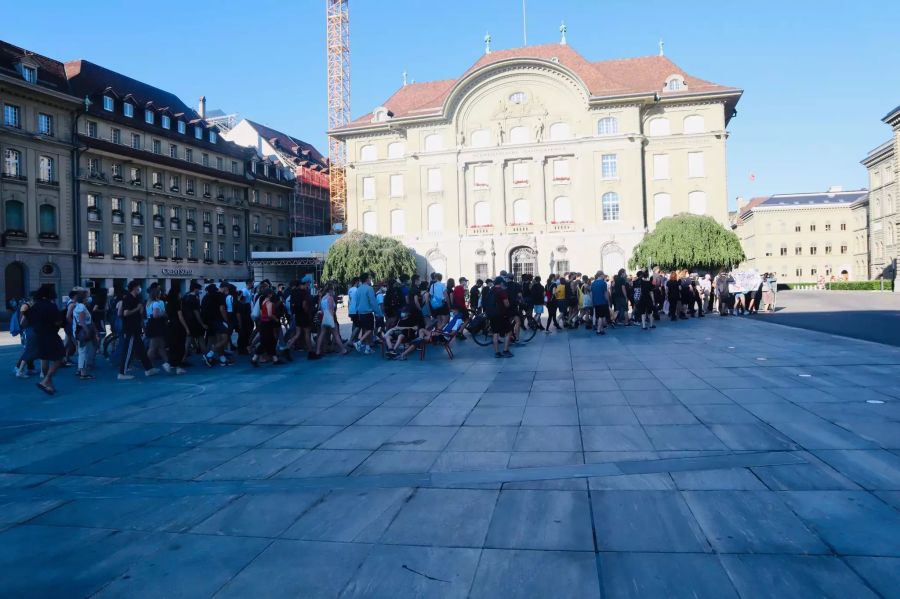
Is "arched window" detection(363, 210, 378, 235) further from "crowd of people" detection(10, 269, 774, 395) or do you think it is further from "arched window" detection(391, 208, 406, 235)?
"crowd of people" detection(10, 269, 774, 395)

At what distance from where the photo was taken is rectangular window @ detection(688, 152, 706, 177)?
4866 centimetres

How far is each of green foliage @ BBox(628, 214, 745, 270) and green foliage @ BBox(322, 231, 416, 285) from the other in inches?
736

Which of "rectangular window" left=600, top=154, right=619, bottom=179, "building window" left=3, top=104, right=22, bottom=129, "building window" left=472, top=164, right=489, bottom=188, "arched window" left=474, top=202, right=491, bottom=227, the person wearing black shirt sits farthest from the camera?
"arched window" left=474, top=202, right=491, bottom=227

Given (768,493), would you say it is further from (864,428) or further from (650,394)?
(650,394)

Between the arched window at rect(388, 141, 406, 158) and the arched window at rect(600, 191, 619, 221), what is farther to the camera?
the arched window at rect(388, 141, 406, 158)

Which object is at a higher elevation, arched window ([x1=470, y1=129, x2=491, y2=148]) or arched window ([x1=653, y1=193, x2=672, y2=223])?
arched window ([x1=470, y1=129, x2=491, y2=148])

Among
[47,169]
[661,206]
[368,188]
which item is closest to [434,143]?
[368,188]

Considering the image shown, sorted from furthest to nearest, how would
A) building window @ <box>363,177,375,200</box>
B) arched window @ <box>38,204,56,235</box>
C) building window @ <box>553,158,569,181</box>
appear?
building window @ <box>363,177,375,200</box>, building window @ <box>553,158,569,181</box>, arched window @ <box>38,204,56,235</box>

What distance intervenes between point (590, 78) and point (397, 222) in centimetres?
2004

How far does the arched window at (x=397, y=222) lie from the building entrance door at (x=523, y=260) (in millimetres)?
10314

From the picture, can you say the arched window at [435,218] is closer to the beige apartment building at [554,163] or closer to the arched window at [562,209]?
the beige apartment building at [554,163]

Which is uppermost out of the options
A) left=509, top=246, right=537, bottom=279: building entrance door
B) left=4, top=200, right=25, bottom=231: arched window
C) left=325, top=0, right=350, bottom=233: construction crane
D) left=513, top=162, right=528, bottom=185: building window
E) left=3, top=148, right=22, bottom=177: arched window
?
left=325, top=0, right=350, bottom=233: construction crane

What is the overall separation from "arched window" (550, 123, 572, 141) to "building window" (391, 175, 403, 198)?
1354 cm

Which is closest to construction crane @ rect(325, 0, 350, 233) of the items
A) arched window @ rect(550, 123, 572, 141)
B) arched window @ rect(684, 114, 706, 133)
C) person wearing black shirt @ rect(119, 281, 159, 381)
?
arched window @ rect(550, 123, 572, 141)
